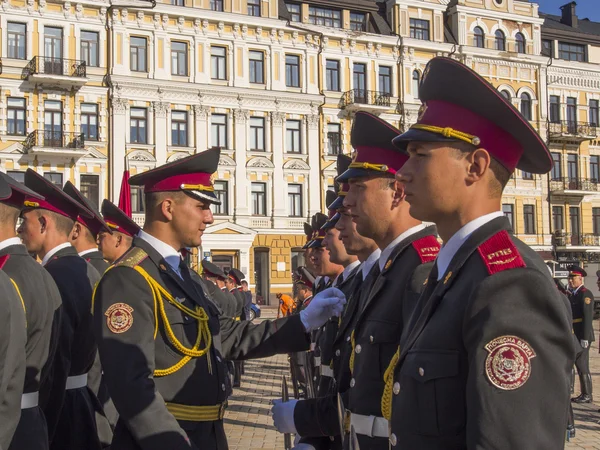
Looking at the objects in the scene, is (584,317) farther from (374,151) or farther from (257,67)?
(257,67)

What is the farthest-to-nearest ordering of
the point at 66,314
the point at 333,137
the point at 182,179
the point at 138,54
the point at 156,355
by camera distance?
the point at 333,137 < the point at 138,54 < the point at 66,314 < the point at 182,179 < the point at 156,355

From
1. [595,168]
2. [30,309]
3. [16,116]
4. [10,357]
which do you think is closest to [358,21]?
[595,168]

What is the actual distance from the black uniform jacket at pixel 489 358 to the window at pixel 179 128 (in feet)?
104

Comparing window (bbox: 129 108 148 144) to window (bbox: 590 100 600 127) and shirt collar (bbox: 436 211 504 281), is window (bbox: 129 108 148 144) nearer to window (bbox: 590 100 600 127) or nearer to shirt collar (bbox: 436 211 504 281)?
window (bbox: 590 100 600 127)

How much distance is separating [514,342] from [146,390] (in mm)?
1853

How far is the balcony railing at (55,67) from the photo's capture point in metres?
30.2

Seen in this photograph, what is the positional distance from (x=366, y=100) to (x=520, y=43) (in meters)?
10.6

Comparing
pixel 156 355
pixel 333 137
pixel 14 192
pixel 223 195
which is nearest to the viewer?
pixel 156 355

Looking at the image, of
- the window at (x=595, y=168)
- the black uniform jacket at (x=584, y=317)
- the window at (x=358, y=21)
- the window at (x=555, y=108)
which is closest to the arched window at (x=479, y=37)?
the window at (x=555, y=108)

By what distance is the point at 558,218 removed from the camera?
41062mm

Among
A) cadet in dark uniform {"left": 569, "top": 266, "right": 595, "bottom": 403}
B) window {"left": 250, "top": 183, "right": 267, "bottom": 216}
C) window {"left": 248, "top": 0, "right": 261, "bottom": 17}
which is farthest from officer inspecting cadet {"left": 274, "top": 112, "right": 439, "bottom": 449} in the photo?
window {"left": 248, "top": 0, "right": 261, "bottom": 17}

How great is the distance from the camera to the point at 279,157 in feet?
115

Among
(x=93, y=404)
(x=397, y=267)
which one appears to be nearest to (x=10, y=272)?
(x=93, y=404)

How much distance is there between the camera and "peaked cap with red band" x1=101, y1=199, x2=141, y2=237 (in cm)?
713
